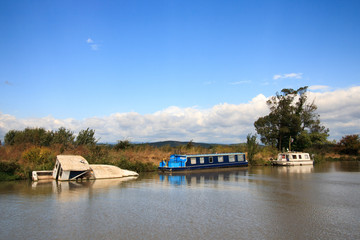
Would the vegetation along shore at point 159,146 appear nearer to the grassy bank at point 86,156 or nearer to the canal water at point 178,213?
the grassy bank at point 86,156

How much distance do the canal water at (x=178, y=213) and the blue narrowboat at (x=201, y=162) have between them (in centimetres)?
1109

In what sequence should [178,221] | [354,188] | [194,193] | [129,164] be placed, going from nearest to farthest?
1. [178,221]
2. [194,193]
3. [354,188]
4. [129,164]

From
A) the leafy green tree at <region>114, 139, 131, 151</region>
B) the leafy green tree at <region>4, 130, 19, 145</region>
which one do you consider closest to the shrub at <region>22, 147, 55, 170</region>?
the leafy green tree at <region>114, 139, 131, 151</region>

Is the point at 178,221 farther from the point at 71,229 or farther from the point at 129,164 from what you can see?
the point at 129,164

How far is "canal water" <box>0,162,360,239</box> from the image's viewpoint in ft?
31.9

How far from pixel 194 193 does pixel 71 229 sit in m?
8.54

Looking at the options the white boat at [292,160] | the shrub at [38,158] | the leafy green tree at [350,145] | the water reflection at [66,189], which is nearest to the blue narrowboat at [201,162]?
the white boat at [292,160]

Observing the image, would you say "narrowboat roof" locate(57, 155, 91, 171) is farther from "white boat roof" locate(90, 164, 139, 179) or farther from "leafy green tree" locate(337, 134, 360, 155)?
"leafy green tree" locate(337, 134, 360, 155)

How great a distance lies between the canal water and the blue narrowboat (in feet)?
36.4

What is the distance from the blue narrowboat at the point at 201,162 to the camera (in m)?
30.2

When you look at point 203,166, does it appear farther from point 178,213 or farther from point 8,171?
point 178,213

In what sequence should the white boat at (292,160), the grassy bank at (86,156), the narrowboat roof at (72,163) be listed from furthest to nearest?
the white boat at (292,160) < the grassy bank at (86,156) < the narrowboat roof at (72,163)

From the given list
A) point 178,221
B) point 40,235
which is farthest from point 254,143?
point 40,235

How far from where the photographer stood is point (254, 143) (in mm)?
41062
